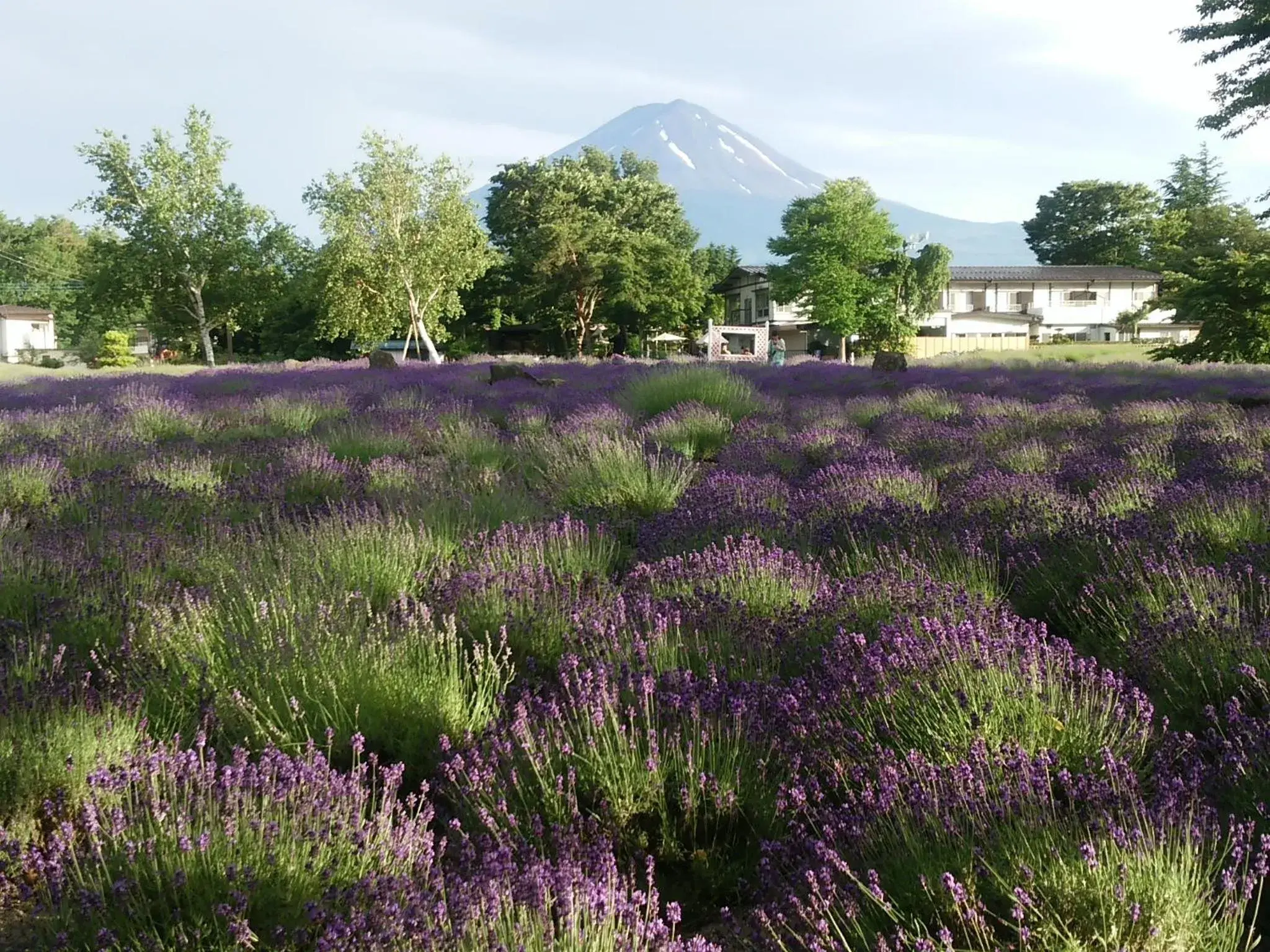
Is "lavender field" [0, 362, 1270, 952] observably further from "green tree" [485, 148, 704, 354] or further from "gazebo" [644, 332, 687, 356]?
"gazebo" [644, 332, 687, 356]

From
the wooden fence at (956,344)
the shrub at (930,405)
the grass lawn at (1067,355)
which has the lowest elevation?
the shrub at (930,405)

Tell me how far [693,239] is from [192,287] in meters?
32.5

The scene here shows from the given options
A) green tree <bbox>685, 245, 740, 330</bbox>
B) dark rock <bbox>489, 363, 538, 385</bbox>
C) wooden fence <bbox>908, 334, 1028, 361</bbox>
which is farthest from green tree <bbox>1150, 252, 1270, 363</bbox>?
green tree <bbox>685, 245, 740, 330</bbox>

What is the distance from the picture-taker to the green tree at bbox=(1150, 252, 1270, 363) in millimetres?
18589

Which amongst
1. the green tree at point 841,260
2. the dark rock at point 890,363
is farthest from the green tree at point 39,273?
the dark rock at point 890,363

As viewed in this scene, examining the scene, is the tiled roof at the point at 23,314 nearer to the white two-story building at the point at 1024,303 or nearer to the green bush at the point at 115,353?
the green bush at the point at 115,353

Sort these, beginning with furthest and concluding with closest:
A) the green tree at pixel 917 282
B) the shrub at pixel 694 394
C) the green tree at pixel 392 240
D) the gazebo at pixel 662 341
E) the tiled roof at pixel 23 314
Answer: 1. the tiled roof at pixel 23 314
2. the gazebo at pixel 662 341
3. the green tree at pixel 917 282
4. the green tree at pixel 392 240
5. the shrub at pixel 694 394

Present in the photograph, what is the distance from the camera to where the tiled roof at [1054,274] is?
6328 cm

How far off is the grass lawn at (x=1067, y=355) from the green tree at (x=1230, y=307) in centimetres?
356

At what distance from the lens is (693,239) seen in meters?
60.3

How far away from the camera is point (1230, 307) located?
759 inches

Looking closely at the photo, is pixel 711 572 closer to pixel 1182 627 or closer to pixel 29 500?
pixel 1182 627

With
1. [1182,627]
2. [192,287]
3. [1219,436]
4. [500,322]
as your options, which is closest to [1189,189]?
[500,322]

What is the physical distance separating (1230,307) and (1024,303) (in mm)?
48563
